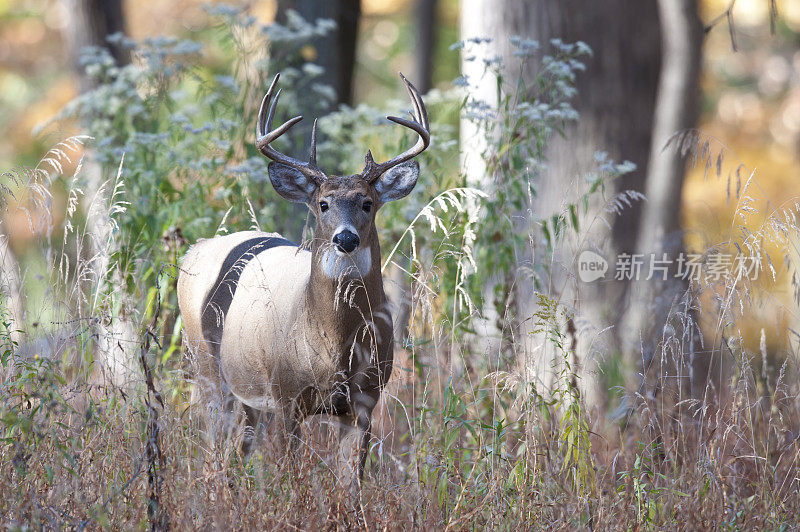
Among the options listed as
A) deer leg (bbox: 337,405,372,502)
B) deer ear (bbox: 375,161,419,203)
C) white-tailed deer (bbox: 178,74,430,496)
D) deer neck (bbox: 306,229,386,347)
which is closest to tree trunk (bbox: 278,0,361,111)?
white-tailed deer (bbox: 178,74,430,496)

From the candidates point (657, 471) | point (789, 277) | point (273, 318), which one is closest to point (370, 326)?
point (273, 318)

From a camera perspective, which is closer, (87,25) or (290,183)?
(290,183)

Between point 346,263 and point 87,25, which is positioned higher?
point 87,25

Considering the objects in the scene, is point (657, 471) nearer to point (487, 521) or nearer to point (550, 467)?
point (550, 467)

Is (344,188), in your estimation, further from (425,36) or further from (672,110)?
(425,36)

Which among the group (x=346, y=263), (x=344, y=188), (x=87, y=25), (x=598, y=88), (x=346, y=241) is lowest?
(x=346, y=263)

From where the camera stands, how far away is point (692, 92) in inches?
312

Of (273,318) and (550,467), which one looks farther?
(273,318)

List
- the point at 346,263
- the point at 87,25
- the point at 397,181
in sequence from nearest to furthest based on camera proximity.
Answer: the point at 346,263, the point at 397,181, the point at 87,25

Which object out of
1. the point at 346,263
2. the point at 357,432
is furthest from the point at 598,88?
the point at 357,432

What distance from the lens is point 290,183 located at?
480 centimetres

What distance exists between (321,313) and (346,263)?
11.2 inches

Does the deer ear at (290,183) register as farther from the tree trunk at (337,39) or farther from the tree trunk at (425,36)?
the tree trunk at (425,36)

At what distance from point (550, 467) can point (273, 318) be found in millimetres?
1655
